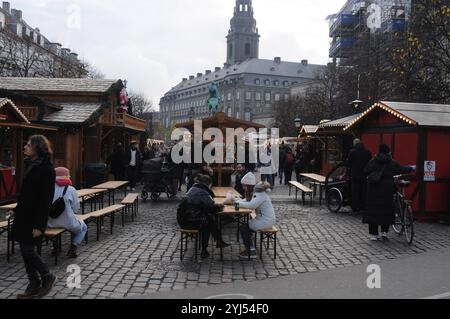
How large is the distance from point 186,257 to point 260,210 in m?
1.46

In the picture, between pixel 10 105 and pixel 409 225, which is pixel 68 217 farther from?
pixel 10 105

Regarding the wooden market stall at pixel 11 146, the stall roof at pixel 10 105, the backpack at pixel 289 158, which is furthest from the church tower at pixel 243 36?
the stall roof at pixel 10 105

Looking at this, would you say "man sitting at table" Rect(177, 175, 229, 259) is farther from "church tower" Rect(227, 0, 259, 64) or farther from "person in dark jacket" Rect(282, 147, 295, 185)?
"church tower" Rect(227, 0, 259, 64)

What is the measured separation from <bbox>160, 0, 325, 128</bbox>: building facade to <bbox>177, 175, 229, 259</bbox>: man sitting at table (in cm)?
10549

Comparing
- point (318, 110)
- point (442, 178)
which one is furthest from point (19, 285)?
point (318, 110)

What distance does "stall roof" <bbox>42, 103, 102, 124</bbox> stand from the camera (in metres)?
18.6

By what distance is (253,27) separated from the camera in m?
144

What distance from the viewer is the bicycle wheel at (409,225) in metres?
9.70

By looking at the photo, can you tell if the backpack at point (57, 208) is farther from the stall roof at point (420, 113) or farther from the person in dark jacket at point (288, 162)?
the person in dark jacket at point (288, 162)

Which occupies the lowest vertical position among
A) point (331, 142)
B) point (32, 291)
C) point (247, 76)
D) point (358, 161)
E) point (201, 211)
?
point (32, 291)

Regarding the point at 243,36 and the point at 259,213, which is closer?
the point at 259,213

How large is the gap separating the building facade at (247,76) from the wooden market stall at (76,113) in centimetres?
8999

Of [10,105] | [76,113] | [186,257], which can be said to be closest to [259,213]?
A: [186,257]

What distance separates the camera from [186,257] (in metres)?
8.48
